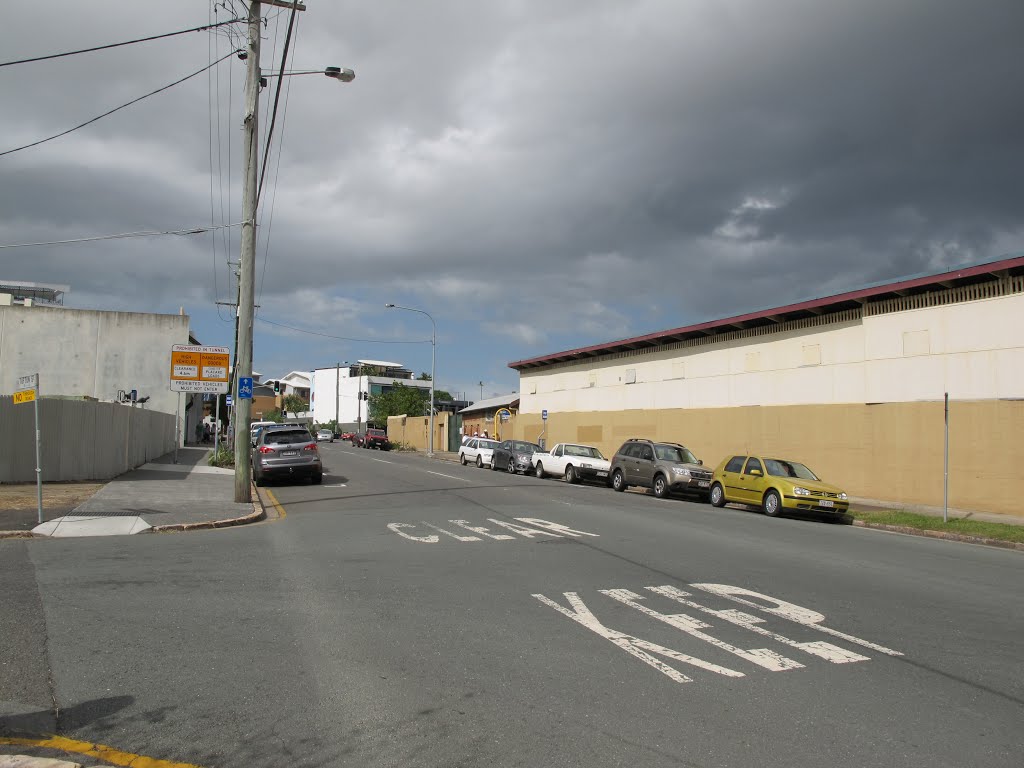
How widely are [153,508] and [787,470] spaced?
566 inches

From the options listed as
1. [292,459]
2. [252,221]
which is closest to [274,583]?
[252,221]

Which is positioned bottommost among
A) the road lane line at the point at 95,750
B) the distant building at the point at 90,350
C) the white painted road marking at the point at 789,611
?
the white painted road marking at the point at 789,611

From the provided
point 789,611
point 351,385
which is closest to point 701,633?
point 789,611

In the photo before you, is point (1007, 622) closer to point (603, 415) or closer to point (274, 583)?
point (274, 583)

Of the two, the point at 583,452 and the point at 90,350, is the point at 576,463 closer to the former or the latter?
the point at 583,452

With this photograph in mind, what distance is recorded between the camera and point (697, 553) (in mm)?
10680

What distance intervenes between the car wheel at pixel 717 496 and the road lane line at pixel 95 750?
18284 mm

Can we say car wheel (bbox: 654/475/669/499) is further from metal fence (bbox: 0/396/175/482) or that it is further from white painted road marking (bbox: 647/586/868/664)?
metal fence (bbox: 0/396/175/482)

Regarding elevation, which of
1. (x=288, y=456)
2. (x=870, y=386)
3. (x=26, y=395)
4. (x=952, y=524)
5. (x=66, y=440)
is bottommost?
(x=952, y=524)

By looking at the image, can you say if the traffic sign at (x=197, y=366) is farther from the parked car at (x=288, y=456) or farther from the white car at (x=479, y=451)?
the white car at (x=479, y=451)

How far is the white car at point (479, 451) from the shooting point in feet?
118

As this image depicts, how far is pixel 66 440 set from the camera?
19312mm

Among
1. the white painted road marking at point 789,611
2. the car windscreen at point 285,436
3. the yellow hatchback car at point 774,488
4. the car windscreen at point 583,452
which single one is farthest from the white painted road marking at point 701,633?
the car windscreen at point 583,452

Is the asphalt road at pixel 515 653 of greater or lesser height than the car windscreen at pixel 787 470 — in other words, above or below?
below
